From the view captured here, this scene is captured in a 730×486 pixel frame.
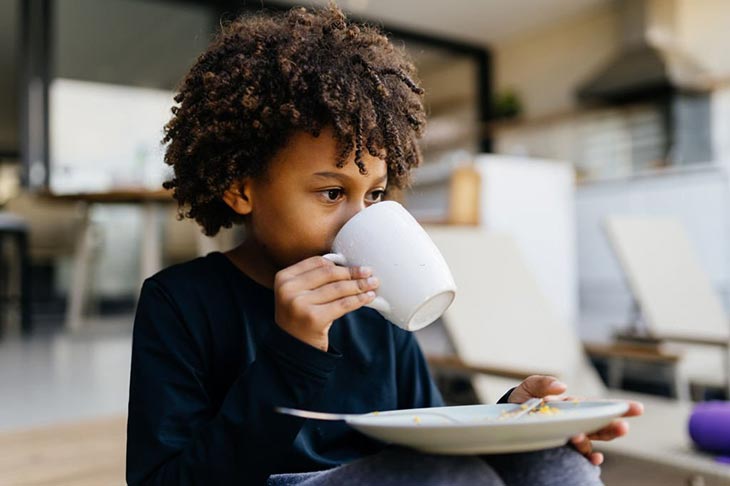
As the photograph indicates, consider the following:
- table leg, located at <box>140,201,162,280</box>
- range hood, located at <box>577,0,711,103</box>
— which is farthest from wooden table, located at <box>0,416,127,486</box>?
range hood, located at <box>577,0,711,103</box>

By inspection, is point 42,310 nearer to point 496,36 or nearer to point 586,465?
point 496,36

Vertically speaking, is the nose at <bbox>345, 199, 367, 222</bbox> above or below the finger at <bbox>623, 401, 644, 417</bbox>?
above

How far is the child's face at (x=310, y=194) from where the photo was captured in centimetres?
72

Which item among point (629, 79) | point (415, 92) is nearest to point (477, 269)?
point (415, 92)

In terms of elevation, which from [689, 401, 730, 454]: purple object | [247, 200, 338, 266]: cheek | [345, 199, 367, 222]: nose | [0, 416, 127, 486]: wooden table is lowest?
[0, 416, 127, 486]: wooden table

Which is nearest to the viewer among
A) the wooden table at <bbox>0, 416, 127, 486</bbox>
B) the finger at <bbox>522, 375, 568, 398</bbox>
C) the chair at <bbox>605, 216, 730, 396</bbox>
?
the finger at <bbox>522, 375, 568, 398</bbox>

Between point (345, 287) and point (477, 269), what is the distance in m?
1.78

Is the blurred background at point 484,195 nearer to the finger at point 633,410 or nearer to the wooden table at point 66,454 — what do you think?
the wooden table at point 66,454

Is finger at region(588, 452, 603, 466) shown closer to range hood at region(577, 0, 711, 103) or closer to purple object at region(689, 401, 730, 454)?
purple object at region(689, 401, 730, 454)

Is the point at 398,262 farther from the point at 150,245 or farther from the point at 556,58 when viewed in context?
the point at 556,58

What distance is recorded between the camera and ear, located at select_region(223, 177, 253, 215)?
81cm

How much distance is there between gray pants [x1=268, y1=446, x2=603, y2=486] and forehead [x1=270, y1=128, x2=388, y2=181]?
0.98 ft

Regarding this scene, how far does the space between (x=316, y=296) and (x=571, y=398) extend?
30cm

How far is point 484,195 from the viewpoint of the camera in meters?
2.79
